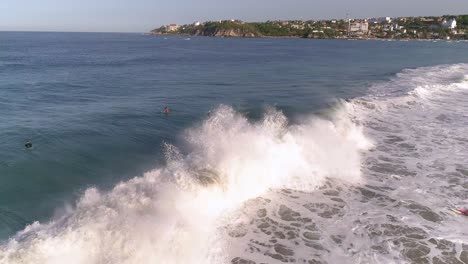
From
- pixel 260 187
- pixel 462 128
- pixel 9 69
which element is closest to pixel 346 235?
pixel 260 187

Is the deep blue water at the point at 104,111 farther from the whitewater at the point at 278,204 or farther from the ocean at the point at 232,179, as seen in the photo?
the whitewater at the point at 278,204

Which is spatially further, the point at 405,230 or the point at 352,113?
the point at 352,113

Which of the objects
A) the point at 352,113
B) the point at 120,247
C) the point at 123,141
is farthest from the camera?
the point at 352,113

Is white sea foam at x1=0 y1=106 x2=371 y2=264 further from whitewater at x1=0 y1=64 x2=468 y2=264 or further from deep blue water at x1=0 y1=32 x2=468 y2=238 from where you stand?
deep blue water at x1=0 y1=32 x2=468 y2=238

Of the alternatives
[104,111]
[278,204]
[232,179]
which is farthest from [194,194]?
[104,111]

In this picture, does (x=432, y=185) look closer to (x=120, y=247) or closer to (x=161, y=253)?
(x=161, y=253)
